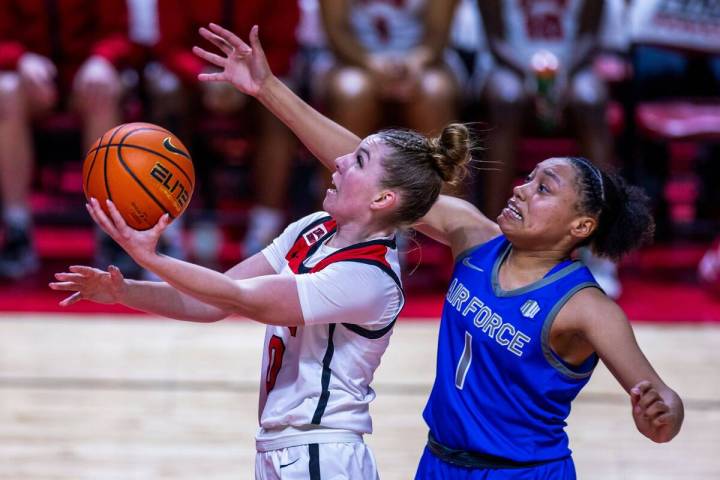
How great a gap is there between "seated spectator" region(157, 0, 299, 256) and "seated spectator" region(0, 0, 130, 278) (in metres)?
0.30

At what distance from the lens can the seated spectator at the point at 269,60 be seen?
19.6ft

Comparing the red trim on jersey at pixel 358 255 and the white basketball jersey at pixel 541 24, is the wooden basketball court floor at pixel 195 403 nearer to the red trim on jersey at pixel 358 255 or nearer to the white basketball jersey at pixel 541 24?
the red trim on jersey at pixel 358 255

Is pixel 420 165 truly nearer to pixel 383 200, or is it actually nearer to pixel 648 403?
pixel 383 200

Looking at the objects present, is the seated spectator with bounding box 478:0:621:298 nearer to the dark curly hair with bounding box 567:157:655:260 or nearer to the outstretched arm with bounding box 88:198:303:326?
the dark curly hair with bounding box 567:157:655:260

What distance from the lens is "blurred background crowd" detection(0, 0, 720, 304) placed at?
5.79m

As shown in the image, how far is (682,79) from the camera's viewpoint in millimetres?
6562

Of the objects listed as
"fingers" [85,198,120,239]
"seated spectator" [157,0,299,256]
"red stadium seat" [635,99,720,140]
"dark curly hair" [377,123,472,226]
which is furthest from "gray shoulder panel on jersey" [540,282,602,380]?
"red stadium seat" [635,99,720,140]


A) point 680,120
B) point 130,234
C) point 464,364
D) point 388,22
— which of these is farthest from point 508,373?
point 680,120

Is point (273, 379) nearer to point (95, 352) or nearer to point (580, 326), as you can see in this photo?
point (580, 326)

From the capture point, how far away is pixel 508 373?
2393 mm

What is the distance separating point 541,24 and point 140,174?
436 centimetres

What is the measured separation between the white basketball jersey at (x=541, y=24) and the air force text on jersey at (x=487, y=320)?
385cm

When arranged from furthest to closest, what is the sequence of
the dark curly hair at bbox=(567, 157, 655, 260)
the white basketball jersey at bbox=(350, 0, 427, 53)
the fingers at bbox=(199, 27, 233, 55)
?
the white basketball jersey at bbox=(350, 0, 427, 53), the fingers at bbox=(199, 27, 233, 55), the dark curly hair at bbox=(567, 157, 655, 260)

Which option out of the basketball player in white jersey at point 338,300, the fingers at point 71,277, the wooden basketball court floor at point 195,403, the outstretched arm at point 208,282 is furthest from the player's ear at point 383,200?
the wooden basketball court floor at point 195,403
